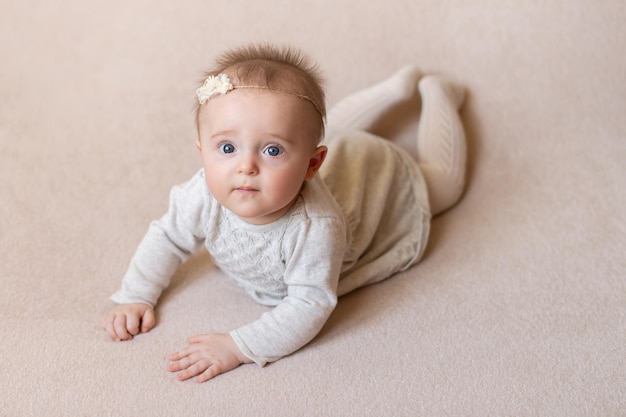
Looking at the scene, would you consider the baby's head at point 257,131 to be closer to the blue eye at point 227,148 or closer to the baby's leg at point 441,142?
the blue eye at point 227,148

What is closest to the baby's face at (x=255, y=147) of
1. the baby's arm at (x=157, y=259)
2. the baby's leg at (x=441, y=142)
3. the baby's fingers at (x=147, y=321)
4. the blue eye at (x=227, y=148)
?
the blue eye at (x=227, y=148)

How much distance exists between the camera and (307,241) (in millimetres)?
1103

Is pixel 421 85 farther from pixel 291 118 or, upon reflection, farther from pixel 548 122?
pixel 291 118

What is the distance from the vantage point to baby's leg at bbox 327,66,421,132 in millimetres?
1563

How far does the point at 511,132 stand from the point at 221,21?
2.42 feet

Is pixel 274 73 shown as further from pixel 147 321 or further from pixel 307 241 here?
pixel 147 321

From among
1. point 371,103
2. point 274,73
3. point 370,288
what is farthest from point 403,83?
point 274,73

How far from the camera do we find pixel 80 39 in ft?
5.59

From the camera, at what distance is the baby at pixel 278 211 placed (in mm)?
998

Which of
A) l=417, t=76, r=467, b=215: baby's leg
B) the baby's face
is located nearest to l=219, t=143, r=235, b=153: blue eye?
the baby's face

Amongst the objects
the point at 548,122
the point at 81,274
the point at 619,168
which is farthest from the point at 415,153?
the point at 81,274

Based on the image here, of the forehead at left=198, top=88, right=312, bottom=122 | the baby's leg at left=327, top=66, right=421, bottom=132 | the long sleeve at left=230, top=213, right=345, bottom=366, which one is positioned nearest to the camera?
the forehead at left=198, top=88, right=312, bottom=122

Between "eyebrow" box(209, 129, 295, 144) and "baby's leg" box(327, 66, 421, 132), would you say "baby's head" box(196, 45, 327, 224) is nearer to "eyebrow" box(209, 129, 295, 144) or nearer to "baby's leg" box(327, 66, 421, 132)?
"eyebrow" box(209, 129, 295, 144)

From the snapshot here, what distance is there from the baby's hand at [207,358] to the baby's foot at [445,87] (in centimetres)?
78
